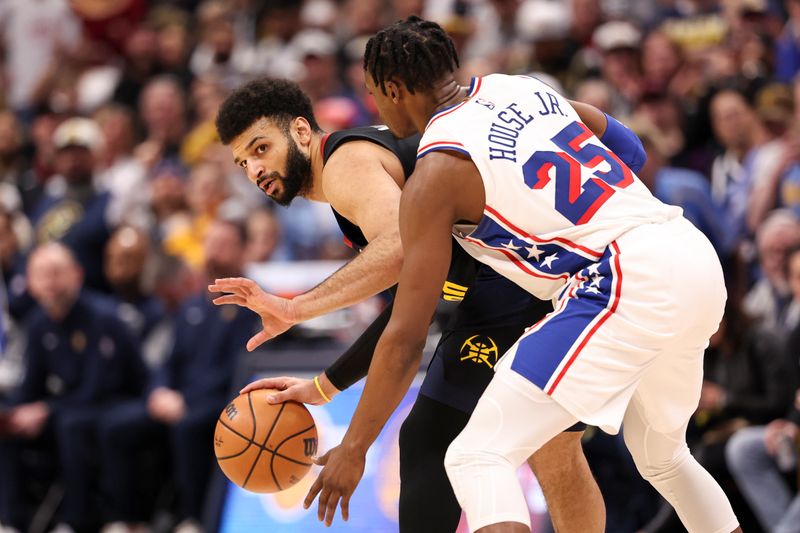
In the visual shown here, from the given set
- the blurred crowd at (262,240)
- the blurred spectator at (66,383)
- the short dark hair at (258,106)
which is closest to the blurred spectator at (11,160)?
the blurred crowd at (262,240)

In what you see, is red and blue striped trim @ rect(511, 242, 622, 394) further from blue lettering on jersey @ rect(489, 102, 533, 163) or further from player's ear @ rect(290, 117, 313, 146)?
player's ear @ rect(290, 117, 313, 146)

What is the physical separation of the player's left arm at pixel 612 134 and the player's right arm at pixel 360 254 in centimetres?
72

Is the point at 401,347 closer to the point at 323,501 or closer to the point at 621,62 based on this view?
the point at 323,501

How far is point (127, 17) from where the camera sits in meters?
14.1

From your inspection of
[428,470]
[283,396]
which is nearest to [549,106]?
[428,470]

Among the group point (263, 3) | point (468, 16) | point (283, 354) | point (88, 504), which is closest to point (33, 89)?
point (263, 3)

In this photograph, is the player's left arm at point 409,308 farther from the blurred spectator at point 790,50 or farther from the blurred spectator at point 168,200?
the blurred spectator at point 168,200

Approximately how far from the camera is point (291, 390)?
15.0 ft

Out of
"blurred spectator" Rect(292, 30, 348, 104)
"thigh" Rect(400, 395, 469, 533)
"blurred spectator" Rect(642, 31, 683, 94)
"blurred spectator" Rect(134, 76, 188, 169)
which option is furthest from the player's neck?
"blurred spectator" Rect(134, 76, 188, 169)

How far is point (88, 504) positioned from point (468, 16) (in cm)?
573

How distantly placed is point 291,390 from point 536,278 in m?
1.12

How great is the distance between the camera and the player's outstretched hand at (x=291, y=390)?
4.56 meters

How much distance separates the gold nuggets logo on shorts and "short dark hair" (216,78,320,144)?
43.6 inches

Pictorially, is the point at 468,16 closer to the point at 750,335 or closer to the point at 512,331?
the point at 750,335
